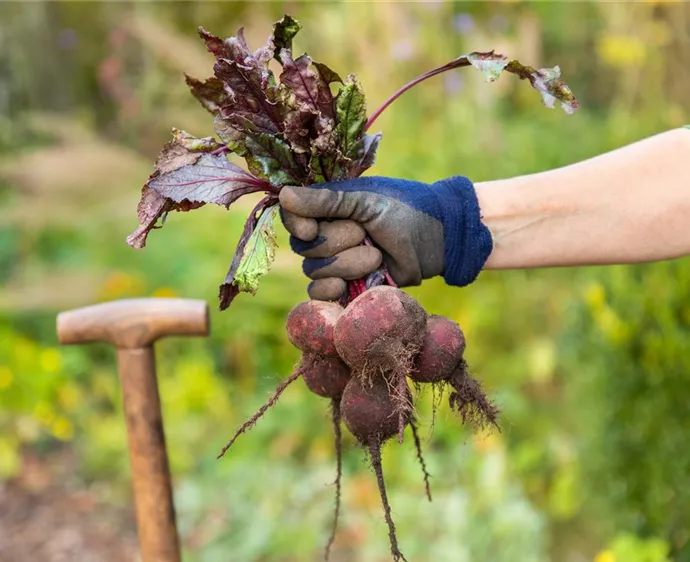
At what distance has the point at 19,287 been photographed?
3.72 metres

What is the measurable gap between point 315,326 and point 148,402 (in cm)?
54

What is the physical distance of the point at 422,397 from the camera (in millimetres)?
1308

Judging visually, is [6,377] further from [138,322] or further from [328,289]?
[328,289]

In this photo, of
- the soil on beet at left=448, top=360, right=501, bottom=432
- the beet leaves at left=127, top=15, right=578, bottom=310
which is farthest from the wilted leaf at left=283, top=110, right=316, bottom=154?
the soil on beet at left=448, top=360, right=501, bottom=432

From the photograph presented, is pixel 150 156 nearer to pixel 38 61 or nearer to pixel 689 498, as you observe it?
pixel 38 61

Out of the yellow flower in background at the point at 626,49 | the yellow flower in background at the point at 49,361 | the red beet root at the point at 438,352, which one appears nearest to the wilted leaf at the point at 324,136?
the red beet root at the point at 438,352

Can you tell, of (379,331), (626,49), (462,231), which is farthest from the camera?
(626,49)

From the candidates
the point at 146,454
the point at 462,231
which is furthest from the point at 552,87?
the point at 146,454

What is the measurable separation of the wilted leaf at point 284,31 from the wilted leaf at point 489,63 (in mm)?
307

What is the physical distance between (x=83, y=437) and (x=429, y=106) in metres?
2.80

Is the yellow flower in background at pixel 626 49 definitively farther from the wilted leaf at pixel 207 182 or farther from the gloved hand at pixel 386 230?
the wilted leaf at pixel 207 182

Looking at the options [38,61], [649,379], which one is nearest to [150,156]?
[38,61]

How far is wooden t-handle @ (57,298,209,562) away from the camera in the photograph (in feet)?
5.14

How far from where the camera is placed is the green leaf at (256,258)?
1162mm
